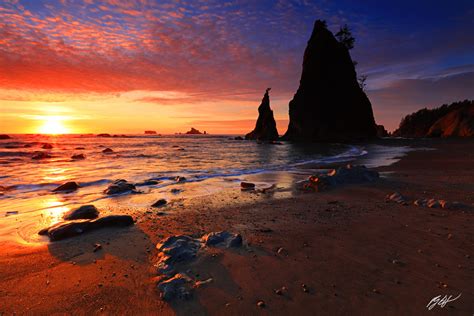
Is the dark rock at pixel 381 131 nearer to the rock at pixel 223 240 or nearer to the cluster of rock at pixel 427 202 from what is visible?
the cluster of rock at pixel 427 202

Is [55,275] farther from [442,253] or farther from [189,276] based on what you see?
[442,253]

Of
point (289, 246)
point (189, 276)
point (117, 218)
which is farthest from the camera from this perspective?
point (117, 218)

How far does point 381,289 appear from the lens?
298cm

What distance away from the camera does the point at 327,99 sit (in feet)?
197

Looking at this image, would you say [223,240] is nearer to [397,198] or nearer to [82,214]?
[82,214]

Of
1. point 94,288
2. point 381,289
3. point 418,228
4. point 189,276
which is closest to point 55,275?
point 94,288

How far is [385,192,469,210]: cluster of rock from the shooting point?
5.92 metres

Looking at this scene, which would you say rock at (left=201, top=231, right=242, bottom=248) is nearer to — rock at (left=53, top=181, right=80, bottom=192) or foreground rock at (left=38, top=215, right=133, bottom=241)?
foreground rock at (left=38, top=215, right=133, bottom=241)

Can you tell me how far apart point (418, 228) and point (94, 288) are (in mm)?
5469

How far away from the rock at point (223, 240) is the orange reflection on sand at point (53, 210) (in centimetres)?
383

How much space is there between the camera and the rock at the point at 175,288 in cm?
291

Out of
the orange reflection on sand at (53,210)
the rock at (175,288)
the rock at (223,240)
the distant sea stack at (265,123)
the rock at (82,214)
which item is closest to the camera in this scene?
the rock at (175,288)
